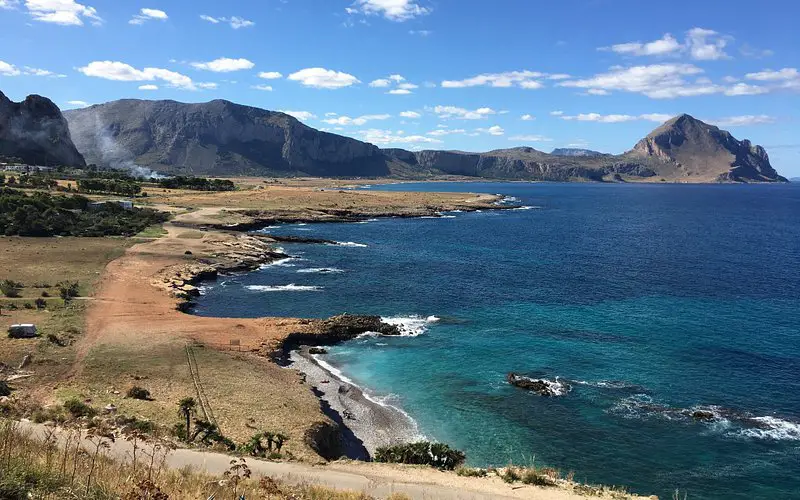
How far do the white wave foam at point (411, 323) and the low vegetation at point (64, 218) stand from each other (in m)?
65.3

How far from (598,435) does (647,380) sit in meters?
11.0

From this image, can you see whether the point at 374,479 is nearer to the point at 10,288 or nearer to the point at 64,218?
the point at 10,288

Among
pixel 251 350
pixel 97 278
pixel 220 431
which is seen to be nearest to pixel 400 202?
pixel 97 278

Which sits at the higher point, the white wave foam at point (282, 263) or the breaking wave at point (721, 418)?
the white wave foam at point (282, 263)

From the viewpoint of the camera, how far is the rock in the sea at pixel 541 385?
38.8 meters

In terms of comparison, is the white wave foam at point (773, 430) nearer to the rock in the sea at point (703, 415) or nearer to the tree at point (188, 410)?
the rock in the sea at point (703, 415)

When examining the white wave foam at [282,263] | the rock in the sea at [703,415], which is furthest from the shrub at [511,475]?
the white wave foam at [282,263]

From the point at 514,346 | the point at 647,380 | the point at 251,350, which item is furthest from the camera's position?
the point at 514,346

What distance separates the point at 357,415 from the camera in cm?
3597

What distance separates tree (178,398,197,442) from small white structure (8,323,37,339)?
18027 mm

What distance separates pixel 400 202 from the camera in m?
195

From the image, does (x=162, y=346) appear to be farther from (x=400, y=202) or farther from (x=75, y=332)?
(x=400, y=202)

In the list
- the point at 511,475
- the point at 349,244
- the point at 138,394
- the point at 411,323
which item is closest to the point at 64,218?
the point at 349,244

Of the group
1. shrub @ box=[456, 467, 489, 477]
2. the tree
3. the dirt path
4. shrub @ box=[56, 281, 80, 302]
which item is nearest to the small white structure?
shrub @ box=[56, 281, 80, 302]
